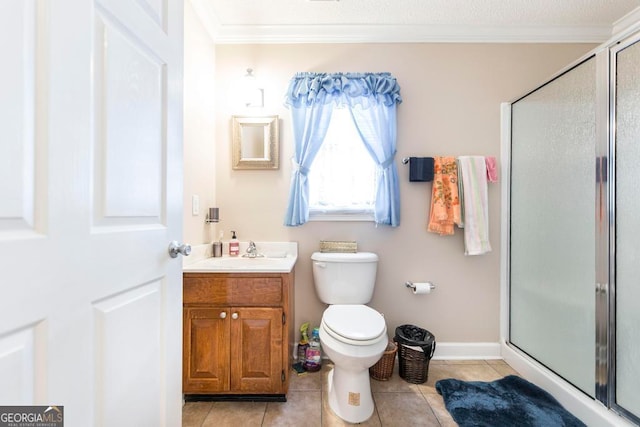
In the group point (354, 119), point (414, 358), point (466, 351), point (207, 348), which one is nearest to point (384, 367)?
point (414, 358)

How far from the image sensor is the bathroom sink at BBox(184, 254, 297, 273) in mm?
1468

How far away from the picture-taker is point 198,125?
68.1 inches

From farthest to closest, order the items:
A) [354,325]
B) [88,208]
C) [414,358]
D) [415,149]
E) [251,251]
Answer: [415,149]
[251,251]
[414,358]
[354,325]
[88,208]

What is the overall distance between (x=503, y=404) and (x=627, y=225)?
3.58 ft

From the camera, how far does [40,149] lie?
0.50 meters

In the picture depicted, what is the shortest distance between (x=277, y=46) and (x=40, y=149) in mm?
1863

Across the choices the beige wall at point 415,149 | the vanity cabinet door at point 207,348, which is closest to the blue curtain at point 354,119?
the beige wall at point 415,149

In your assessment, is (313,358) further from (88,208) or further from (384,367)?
(88,208)

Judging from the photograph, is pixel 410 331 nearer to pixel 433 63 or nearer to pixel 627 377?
pixel 627 377

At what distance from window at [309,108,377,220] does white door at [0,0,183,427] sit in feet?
3.97

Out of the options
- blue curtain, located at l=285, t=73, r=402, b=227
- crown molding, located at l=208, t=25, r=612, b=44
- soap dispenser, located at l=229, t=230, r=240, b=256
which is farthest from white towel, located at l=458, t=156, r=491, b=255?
soap dispenser, located at l=229, t=230, r=240, b=256

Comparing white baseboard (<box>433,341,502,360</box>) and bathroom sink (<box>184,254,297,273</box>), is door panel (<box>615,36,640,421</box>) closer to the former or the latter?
white baseboard (<box>433,341,502,360</box>)

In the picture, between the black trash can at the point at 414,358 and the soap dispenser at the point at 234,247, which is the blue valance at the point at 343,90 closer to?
the soap dispenser at the point at 234,247

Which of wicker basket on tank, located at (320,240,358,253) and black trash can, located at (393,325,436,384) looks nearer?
black trash can, located at (393,325,436,384)
